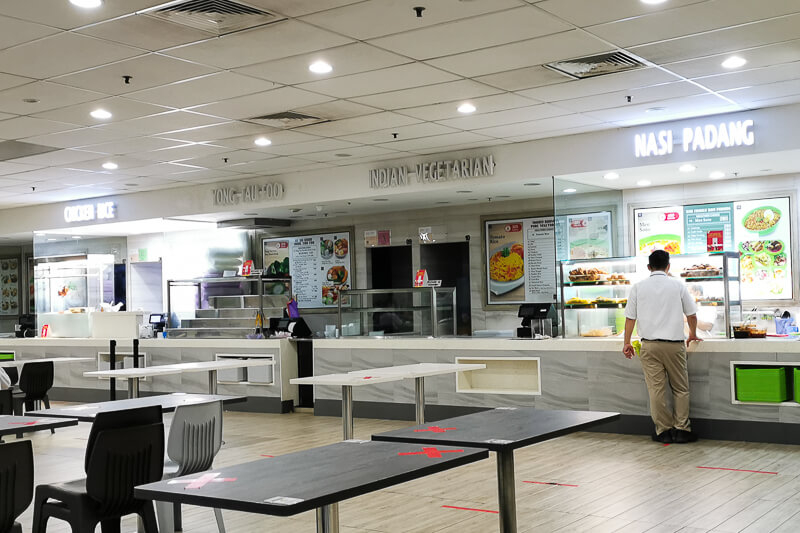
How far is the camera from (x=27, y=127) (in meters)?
8.20

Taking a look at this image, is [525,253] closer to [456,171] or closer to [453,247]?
[453,247]

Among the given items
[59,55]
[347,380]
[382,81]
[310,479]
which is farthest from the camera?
[382,81]

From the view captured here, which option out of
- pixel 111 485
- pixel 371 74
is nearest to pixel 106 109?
pixel 371 74

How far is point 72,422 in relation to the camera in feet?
16.9

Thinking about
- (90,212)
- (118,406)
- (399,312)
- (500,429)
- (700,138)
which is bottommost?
(118,406)

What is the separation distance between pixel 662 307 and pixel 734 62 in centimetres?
235

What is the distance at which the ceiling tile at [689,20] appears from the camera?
5.27m

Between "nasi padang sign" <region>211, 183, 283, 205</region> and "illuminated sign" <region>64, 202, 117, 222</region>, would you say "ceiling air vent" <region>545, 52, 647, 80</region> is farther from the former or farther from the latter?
"illuminated sign" <region>64, 202, 117, 222</region>

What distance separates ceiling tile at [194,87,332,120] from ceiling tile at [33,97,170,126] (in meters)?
0.46

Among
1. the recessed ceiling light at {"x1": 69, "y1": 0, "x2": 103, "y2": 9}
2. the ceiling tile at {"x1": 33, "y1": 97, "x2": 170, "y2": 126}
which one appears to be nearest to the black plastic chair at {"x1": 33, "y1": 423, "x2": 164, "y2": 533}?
the recessed ceiling light at {"x1": 69, "y1": 0, "x2": 103, "y2": 9}

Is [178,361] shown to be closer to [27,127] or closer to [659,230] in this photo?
[27,127]

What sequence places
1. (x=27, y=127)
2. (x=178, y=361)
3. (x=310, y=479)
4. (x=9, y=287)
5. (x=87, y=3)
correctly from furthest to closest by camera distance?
1. (x=9, y=287)
2. (x=178, y=361)
3. (x=27, y=127)
4. (x=87, y=3)
5. (x=310, y=479)

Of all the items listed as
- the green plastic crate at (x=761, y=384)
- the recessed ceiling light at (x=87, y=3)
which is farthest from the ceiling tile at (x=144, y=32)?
the green plastic crate at (x=761, y=384)

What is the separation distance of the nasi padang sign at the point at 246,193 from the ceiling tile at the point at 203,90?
414cm
